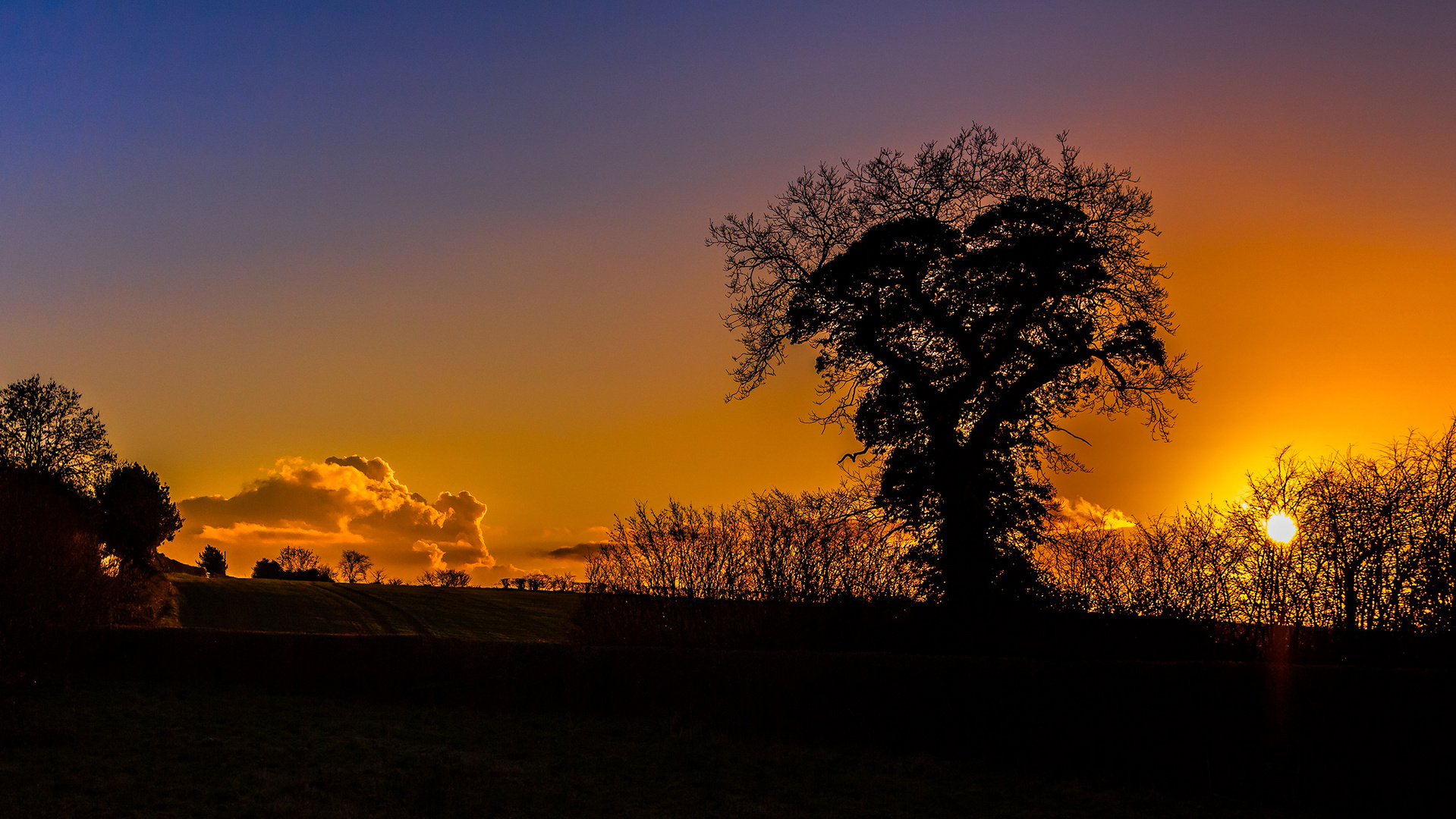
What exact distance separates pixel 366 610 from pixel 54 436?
1669 cm

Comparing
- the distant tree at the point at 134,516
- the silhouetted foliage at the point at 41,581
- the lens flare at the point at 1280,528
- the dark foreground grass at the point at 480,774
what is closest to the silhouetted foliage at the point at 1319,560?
the lens flare at the point at 1280,528

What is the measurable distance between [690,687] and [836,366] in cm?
812

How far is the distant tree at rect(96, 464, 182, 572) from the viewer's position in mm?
43938

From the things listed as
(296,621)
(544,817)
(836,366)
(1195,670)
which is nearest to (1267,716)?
(1195,670)

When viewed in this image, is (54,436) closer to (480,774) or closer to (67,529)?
(67,529)

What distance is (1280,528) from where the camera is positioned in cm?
1598

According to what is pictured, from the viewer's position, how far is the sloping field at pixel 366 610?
42.1 meters

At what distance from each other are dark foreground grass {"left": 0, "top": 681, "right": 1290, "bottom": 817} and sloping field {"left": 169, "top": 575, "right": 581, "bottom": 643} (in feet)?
67.4

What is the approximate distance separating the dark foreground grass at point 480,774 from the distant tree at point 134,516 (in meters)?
29.1

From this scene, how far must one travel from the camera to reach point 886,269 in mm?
21406

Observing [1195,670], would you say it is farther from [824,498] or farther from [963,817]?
[824,498]

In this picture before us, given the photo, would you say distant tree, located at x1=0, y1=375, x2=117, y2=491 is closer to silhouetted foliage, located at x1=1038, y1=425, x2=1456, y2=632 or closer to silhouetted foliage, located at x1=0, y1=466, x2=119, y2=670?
silhouetted foliage, located at x1=0, y1=466, x2=119, y2=670

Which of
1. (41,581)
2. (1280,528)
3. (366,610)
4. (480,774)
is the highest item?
(1280,528)

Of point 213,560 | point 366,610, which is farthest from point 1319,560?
point 213,560
